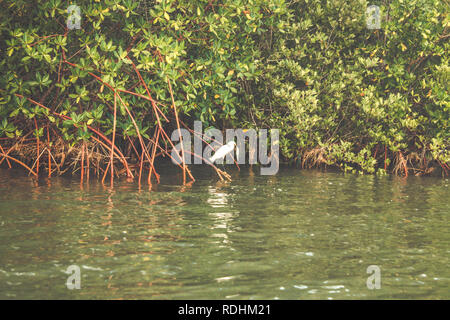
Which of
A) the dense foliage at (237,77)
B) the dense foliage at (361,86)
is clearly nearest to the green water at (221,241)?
the dense foliage at (237,77)

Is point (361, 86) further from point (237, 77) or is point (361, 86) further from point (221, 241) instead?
point (221, 241)

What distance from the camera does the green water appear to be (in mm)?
5016

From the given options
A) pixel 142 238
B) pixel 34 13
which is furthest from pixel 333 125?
pixel 142 238

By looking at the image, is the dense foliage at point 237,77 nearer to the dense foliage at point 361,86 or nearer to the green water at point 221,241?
the dense foliage at point 361,86

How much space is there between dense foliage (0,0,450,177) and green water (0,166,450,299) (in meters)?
1.44

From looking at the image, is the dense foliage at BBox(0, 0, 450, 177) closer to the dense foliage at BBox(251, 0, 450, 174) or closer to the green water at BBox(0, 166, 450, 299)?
the dense foliage at BBox(251, 0, 450, 174)

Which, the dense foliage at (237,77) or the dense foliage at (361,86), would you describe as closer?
the dense foliage at (237,77)

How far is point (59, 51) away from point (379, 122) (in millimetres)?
6594

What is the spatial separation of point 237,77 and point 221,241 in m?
7.10

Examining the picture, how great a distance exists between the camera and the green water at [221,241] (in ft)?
16.5

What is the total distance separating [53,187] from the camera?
10.4 metres

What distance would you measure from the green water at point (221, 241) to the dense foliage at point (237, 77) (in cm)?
144

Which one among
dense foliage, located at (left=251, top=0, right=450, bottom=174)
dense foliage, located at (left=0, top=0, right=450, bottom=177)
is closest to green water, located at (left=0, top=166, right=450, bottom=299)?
dense foliage, located at (left=0, top=0, right=450, bottom=177)
